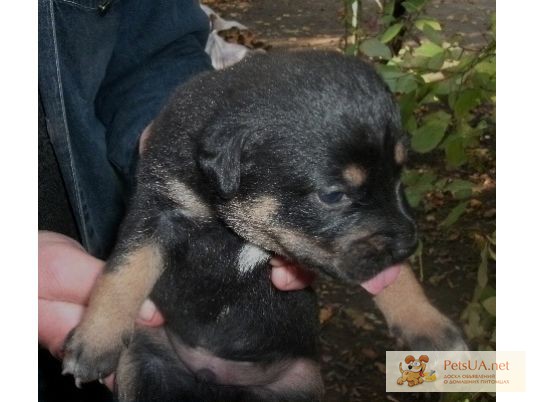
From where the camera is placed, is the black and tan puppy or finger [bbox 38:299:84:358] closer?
the black and tan puppy

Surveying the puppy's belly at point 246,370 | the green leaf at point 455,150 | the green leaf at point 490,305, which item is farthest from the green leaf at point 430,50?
the puppy's belly at point 246,370

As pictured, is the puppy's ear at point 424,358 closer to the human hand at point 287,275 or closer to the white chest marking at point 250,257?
the human hand at point 287,275

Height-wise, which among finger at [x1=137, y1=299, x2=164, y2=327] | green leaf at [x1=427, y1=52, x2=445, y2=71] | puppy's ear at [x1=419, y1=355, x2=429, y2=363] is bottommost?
puppy's ear at [x1=419, y1=355, x2=429, y2=363]

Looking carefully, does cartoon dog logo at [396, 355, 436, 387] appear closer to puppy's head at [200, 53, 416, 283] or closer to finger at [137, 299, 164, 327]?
puppy's head at [200, 53, 416, 283]

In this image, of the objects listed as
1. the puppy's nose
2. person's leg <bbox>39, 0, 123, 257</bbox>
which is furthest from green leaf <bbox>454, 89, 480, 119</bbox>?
person's leg <bbox>39, 0, 123, 257</bbox>

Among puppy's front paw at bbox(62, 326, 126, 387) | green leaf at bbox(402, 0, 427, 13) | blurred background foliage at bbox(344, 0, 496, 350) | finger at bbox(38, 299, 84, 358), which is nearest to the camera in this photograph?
puppy's front paw at bbox(62, 326, 126, 387)

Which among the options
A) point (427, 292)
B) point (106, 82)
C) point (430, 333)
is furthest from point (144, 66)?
point (427, 292)
